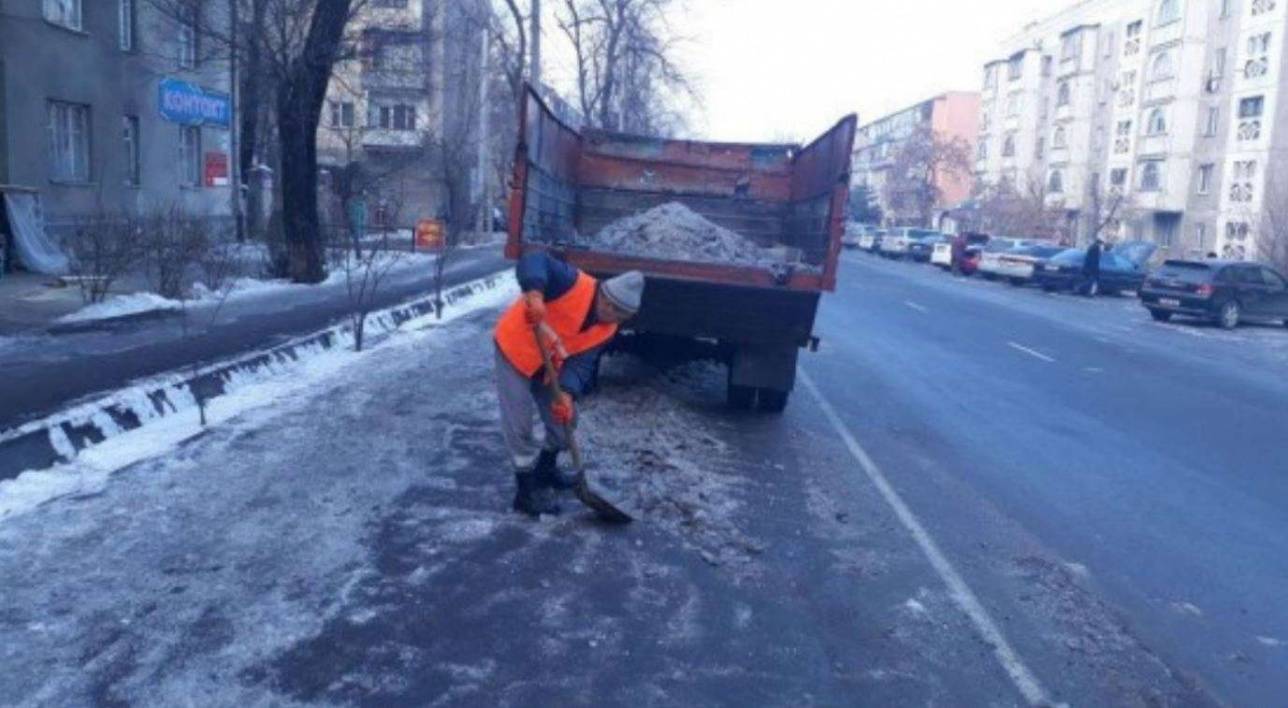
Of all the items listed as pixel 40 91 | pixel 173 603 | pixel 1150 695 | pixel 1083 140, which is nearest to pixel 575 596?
pixel 173 603

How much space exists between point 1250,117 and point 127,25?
147ft

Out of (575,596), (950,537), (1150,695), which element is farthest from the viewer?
(950,537)

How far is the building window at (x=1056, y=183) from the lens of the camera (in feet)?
225

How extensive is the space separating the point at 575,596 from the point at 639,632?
18.2 inches

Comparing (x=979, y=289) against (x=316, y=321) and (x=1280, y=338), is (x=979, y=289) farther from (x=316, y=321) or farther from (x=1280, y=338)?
(x=316, y=321)

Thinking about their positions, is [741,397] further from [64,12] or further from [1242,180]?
[1242,180]

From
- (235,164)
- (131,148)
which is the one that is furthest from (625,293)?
(235,164)

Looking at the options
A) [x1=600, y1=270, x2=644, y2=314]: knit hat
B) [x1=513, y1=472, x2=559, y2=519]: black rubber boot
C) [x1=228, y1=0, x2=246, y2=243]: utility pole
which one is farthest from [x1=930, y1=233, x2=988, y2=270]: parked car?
[x1=600, y1=270, x2=644, y2=314]: knit hat

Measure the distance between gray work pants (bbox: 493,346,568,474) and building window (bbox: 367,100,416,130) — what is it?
4949 cm

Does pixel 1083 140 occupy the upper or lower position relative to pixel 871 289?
upper

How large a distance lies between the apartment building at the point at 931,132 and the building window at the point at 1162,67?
28004 mm

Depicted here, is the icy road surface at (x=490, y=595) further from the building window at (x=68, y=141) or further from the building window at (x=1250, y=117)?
the building window at (x=1250, y=117)

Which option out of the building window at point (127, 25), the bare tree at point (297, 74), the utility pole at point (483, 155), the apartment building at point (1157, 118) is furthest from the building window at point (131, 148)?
the apartment building at point (1157, 118)

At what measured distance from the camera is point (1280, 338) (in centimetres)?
2536
